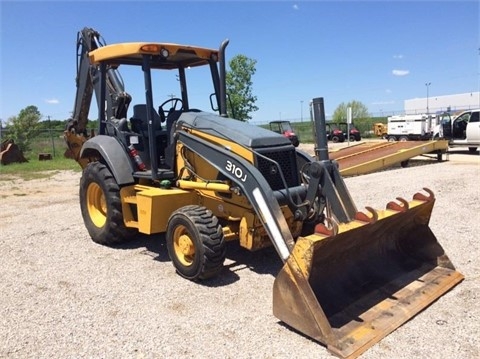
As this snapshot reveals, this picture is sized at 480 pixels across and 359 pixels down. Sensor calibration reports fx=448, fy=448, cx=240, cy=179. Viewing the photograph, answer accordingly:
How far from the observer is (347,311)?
3.91m

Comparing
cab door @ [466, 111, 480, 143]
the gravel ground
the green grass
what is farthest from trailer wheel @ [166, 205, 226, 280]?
cab door @ [466, 111, 480, 143]

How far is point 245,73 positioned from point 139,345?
82.6ft

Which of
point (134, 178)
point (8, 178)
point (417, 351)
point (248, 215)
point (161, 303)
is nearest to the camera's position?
point (417, 351)

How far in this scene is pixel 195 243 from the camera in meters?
4.76

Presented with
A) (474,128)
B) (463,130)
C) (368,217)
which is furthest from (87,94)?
(463,130)

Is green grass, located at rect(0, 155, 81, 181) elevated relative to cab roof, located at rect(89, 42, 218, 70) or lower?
lower

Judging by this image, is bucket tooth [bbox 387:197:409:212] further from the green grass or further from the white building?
the white building

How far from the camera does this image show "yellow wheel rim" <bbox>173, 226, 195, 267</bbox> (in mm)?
4941

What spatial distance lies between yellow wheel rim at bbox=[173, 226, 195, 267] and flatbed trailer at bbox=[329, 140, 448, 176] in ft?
27.2

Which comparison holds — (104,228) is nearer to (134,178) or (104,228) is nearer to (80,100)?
(134,178)

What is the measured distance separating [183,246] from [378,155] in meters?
10.7

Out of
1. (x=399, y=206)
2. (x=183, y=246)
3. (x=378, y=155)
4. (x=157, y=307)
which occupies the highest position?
(x=399, y=206)

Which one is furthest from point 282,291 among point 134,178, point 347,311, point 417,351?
point 134,178

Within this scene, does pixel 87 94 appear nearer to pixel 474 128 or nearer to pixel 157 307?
pixel 157 307
